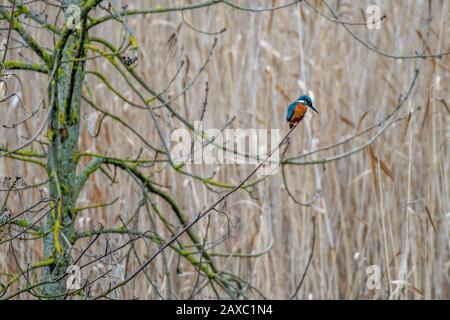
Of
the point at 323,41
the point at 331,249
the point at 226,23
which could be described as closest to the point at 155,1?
the point at 226,23

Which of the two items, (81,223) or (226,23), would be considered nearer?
(81,223)

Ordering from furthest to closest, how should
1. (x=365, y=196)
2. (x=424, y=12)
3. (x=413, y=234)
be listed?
1. (x=424, y=12)
2. (x=365, y=196)
3. (x=413, y=234)

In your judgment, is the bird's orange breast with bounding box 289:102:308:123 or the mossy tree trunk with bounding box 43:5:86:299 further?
the mossy tree trunk with bounding box 43:5:86:299

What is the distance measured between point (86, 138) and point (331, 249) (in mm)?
1032

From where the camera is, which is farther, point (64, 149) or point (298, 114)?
point (64, 149)

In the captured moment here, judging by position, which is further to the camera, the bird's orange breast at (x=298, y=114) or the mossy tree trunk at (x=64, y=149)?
the mossy tree trunk at (x=64, y=149)

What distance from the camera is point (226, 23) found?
10.2 ft

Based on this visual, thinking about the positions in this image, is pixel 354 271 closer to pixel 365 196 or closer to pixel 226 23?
pixel 365 196

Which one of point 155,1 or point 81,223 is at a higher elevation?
point 155,1

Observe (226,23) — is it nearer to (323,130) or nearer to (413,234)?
(323,130)

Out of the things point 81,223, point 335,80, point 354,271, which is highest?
point 335,80

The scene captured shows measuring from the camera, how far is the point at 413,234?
2754 millimetres

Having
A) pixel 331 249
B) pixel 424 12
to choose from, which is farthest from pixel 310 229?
pixel 424 12

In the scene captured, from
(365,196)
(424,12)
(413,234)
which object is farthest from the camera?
(424,12)
